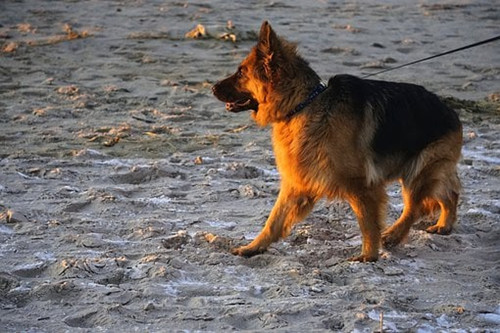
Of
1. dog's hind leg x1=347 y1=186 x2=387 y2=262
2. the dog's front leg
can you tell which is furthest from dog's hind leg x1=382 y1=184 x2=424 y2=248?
the dog's front leg

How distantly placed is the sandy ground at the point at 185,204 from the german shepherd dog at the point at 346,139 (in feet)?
0.99

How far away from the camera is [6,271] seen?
4.92 meters

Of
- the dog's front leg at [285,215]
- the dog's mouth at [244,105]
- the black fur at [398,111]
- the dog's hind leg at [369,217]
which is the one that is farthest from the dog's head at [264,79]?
the dog's hind leg at [369,217]

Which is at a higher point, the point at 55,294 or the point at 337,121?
the point at 337,121

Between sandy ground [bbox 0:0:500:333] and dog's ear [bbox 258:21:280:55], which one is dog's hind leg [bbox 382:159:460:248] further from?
dog's ear [bbox 258:21:280:55]

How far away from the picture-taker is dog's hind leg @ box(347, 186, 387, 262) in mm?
5488

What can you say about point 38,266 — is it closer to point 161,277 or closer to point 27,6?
point 161,277

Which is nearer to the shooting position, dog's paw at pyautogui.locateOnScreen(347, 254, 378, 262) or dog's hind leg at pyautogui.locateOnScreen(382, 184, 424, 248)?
dog's paw at pyautogui.locateOnScreen(347, 254, 378, 262)

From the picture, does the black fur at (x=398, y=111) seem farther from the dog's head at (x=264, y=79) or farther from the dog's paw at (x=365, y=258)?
the dog's paw at (x=365, y=258)

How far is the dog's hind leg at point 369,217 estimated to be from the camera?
5488 millimetres

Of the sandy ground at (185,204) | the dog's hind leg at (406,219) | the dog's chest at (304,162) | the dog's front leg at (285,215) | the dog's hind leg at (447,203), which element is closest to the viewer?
the sandy ground at (185,204)

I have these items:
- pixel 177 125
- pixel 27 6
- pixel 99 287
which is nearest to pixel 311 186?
pixel 99 287

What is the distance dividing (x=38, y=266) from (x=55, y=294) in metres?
0.48

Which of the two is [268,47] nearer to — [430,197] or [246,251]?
[246,251]
